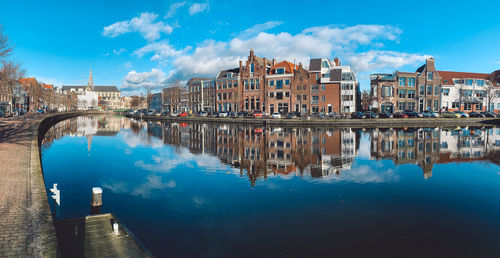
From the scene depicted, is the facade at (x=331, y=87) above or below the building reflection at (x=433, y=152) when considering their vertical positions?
above

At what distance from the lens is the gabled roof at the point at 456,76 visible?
8226cm

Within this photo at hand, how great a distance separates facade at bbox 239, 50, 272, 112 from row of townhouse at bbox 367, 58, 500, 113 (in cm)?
2896

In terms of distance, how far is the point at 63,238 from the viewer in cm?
854

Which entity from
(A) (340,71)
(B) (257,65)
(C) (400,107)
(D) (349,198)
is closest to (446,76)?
(C) (400,107)

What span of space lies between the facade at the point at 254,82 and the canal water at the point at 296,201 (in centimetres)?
5974

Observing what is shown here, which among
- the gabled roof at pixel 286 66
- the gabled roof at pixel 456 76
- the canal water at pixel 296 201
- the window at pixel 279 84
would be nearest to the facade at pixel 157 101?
the gabled roof at pixel 286 66

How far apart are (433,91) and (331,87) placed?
29114 millimetres

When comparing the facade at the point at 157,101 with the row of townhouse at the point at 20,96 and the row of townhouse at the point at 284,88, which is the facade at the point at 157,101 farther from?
the row of townhouse at the point at 284,88

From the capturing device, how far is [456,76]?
274ft

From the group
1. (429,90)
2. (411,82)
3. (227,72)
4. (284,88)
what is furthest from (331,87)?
(227,72)

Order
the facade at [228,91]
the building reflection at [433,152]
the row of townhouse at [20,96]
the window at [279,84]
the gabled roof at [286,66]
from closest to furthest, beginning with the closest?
1. the building reflection at [433,152]
2. the row of townhouse at [20,96]
3. the gabled roof at [286,66]
4. the window at [279,84]
5. the facade at [228,91]

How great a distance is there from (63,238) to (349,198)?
11.1 meters

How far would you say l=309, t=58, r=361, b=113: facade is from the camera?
73.5m

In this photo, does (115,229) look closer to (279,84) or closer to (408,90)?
(279,84)
